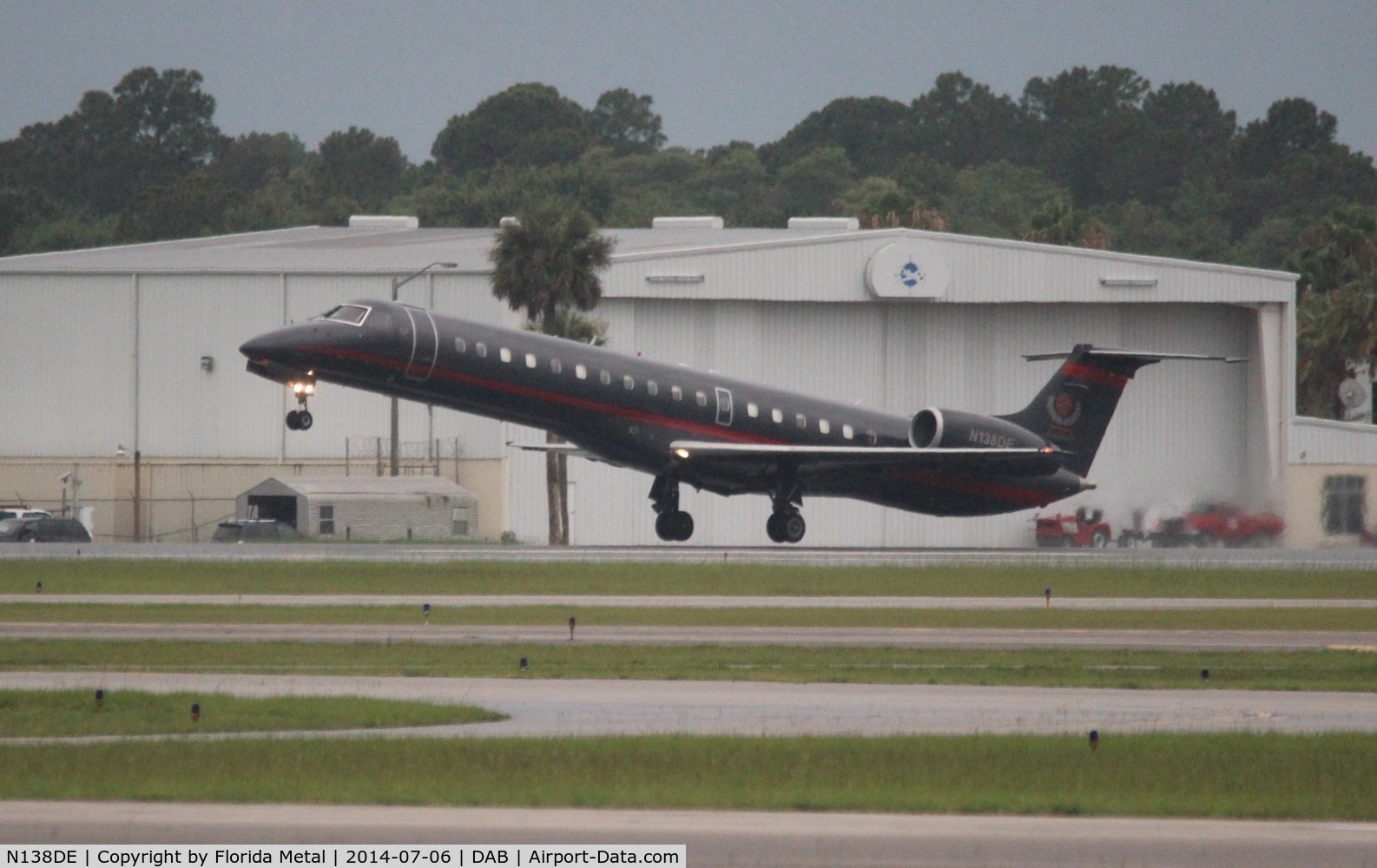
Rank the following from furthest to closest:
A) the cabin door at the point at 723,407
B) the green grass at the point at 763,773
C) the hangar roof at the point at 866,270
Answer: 1. the hangar roof at the point at 866,270
2. the cabin door at the point at 723,407
3. the green grass at the point at 763,773

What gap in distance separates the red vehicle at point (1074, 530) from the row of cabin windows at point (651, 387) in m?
14.5

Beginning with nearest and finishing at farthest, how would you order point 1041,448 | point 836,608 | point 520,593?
point 836,608
point 520,593
point 1041,448

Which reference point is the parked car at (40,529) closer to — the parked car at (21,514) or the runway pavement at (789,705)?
the parked car at (21,514)

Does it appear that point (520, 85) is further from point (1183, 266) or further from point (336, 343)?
point (336, 343)

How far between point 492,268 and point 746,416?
22.0 metres

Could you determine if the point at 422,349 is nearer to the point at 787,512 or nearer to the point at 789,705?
the point at 787,512

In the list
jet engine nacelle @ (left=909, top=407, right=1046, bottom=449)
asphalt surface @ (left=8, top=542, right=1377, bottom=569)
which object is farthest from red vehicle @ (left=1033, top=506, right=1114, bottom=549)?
jet engine nacelle @ (left=909, top=407, right=1046, bottom=449)

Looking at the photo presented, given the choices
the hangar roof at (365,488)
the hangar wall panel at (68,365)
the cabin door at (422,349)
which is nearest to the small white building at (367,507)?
the hangar roof at (365,488)

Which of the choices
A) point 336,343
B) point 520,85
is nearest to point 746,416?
point 336,343

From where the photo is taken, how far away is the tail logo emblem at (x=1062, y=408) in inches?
1774

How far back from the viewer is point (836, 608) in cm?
2897

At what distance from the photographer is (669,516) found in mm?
40188

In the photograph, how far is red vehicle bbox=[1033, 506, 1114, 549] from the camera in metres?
54.2

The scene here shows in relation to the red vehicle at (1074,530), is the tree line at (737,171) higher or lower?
higher
